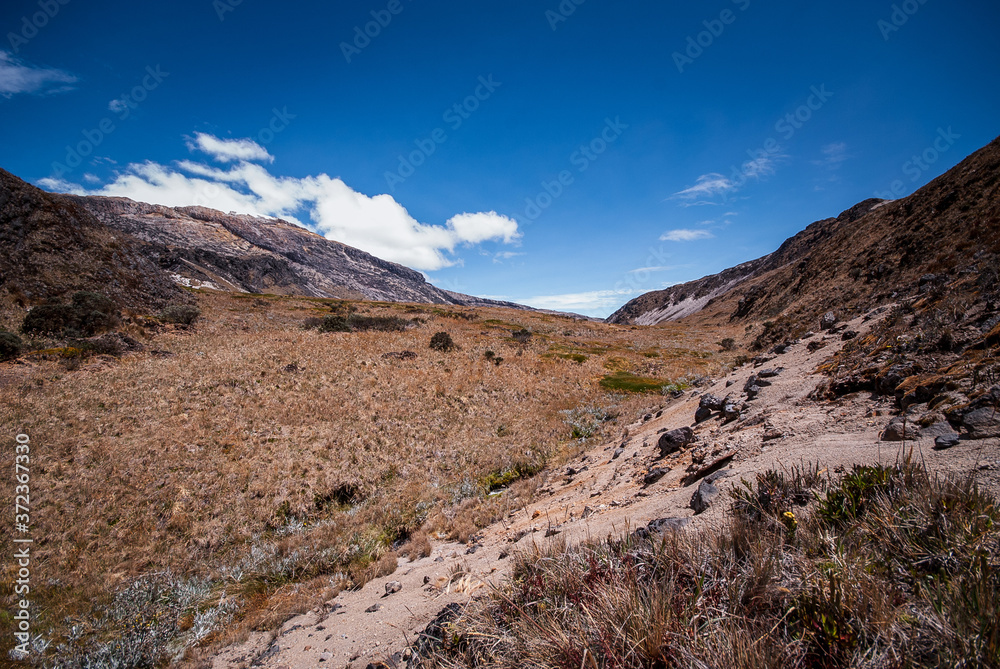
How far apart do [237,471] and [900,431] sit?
12.5 m

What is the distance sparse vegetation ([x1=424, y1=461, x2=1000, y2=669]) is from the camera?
6.12 feet

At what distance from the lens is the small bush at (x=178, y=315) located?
2203cm

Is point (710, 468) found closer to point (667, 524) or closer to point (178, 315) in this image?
point (667, 524)

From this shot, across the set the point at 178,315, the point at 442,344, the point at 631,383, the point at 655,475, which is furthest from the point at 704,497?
the point at 178,315

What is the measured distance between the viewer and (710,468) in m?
5.89

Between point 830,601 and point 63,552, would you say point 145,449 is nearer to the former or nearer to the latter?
point 63,552

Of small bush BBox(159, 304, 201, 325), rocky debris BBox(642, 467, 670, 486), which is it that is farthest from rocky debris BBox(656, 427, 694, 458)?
small bush BBox(159, 304, 201, 325)

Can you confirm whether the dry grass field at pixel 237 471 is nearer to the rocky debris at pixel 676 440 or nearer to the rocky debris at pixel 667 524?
the rocky debris at pixel 676 440

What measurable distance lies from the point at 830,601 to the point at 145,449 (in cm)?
1313

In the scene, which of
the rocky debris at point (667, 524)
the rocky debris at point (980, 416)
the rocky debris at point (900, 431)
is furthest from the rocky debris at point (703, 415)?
the rocky debris at point (667, 524)

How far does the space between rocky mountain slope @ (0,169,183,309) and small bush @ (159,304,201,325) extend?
76.8 inches

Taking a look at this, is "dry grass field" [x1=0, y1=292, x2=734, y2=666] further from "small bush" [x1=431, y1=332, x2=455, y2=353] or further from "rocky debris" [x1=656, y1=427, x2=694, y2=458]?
"small bush" [x1=431, y1=332, x2=455, y2=353]

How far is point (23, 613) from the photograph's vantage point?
215 inches

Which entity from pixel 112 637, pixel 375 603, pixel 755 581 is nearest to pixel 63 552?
pixel 112 637
